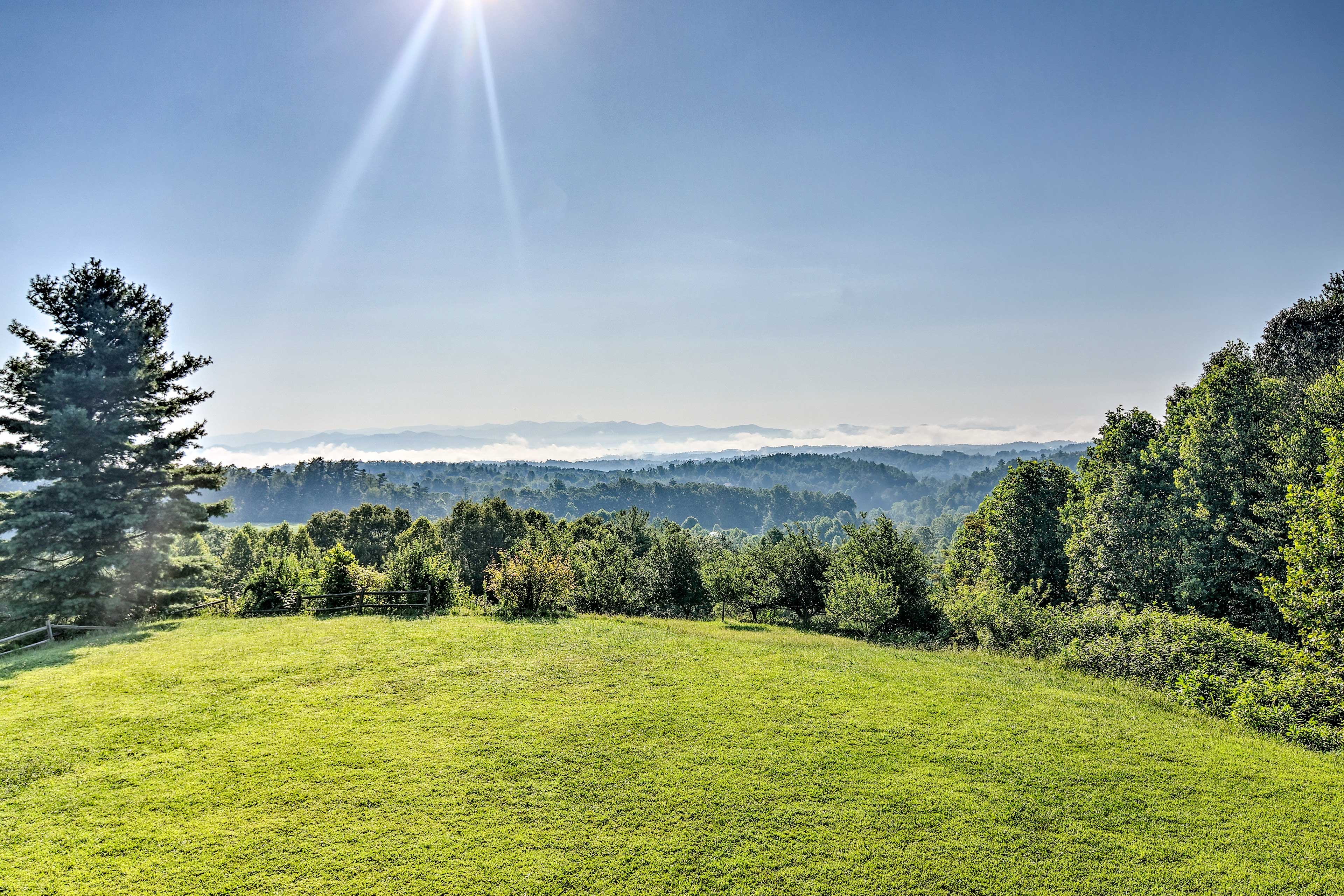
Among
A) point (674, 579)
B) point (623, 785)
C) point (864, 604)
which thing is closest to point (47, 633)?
point (623, 785)

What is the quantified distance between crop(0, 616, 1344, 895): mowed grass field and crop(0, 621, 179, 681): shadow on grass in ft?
1.00

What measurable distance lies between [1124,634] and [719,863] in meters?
17.3

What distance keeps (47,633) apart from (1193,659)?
115ft

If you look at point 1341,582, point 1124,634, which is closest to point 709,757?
point 1341,582

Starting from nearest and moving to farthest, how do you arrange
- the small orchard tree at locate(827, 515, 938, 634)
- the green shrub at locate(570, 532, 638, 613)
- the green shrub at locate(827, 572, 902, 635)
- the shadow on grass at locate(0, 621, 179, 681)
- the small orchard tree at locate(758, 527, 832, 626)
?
the shadow on grass at locate(0, 621, 179, 681) → the green shrub at locate(827, 572, 902, 635) → the small orchard tree at locate(827, 515, 938, 634) → the green shrub at locate(570, 532, 638, 613) → the small orchard tree at locate(758, 527, 832, 626)

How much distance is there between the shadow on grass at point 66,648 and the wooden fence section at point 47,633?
23cm

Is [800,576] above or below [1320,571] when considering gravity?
below

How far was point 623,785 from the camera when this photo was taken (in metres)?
9.02

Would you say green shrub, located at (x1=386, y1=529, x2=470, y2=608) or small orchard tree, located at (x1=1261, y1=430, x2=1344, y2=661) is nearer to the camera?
small orchard tree, located at (x1=1261, y1=430, x2=1344, y2=661)

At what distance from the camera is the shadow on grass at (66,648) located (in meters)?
14.1

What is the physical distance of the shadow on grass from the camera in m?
14.1

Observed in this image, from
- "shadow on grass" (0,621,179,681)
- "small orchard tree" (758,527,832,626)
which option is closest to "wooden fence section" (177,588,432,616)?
"shadow on grass" (0,621,179,681)

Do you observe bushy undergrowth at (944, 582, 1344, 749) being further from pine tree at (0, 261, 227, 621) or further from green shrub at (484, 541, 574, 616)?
pine tree at (0, 261, 227, 621)

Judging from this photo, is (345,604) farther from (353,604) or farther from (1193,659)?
(1193,659)
